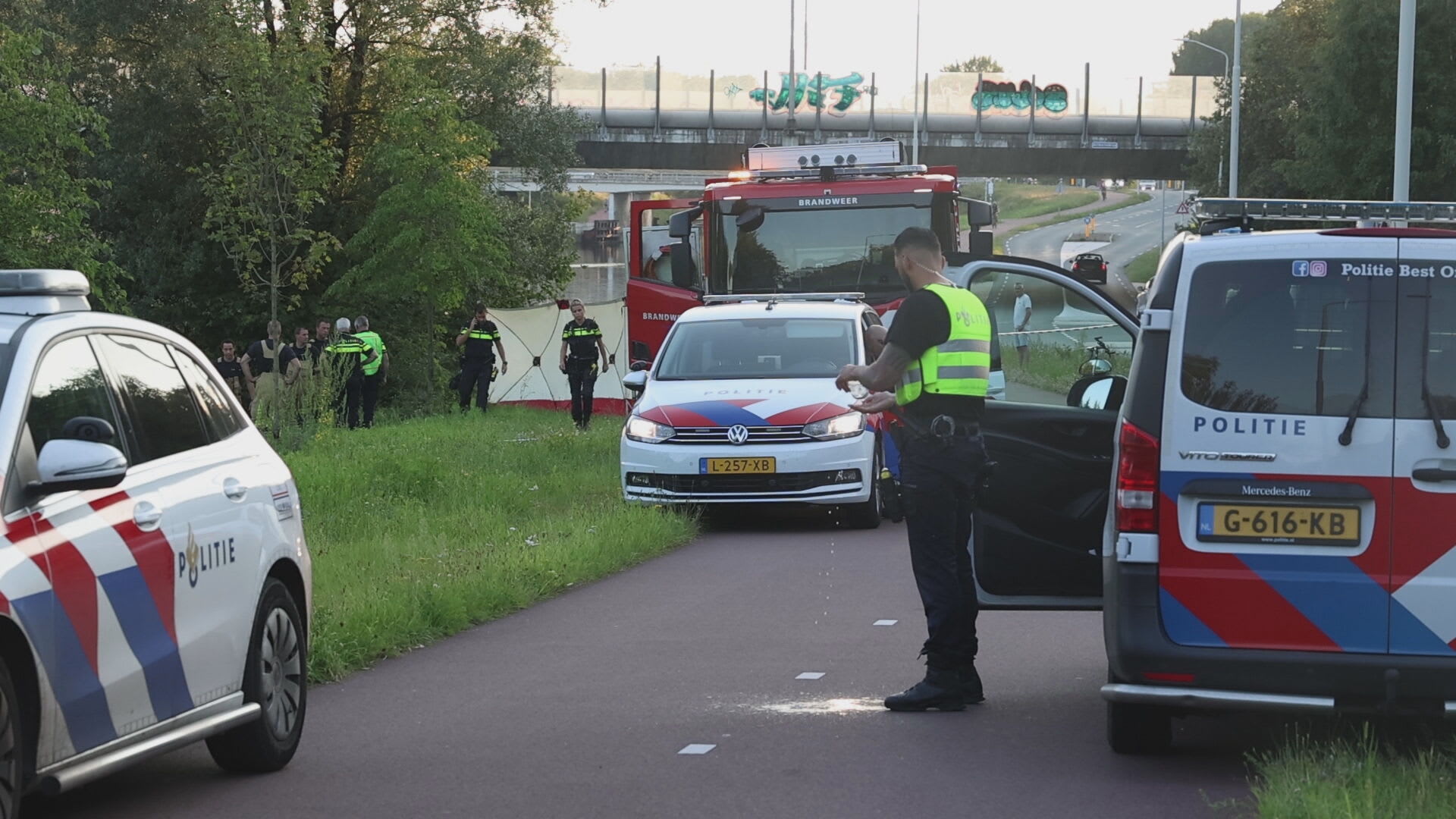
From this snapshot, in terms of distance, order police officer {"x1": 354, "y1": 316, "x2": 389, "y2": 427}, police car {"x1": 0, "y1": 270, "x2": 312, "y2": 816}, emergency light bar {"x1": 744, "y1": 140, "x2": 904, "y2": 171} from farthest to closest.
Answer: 1. police officer {"x1": 354, "y1": 316, "x2": 389, "y2": 427}
2. emergency light bar {"x1": 744, "y1": 140, "x2": 904, "y2": 171}
3. police car {"x1": 0, "y1": 270, "x2": 312, "y2": 816}

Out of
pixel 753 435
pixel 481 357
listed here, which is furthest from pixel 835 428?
pixel 481 357

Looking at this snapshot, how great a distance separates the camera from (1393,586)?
6227mm

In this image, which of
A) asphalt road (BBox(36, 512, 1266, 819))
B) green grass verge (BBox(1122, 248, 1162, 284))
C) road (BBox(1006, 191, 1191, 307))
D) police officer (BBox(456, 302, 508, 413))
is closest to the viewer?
asphalt road (BBox(36, 512, 1266, 819))

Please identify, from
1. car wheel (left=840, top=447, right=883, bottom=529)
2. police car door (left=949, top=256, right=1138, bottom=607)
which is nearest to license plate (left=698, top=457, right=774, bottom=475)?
car wheel (left=840, top=447, right=883, bottom=529)

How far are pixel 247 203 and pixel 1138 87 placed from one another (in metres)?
38.5

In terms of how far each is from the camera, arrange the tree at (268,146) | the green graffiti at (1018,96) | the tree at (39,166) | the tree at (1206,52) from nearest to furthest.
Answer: the tree at (39,166) < the tree at (268,146) < the green graffiti at (1018,96) < the tree at (1206,52)

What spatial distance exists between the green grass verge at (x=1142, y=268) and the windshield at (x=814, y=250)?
58.1 m

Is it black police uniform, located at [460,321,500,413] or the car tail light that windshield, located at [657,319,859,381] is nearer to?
the car tail light

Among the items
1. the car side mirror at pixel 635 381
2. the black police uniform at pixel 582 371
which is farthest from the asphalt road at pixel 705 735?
the black police uniform at pixel 582 371

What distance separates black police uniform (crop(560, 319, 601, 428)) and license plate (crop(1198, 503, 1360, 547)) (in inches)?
813

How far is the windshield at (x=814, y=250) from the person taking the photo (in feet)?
69.3

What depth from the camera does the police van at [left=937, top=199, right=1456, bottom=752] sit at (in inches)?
245

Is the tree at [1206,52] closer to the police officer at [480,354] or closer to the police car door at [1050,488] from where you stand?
the police officer at [480,354]

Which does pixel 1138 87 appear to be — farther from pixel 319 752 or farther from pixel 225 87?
pixel 319 752
